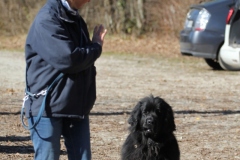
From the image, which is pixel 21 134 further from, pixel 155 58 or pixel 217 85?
pixel 155 58

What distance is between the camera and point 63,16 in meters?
4.50

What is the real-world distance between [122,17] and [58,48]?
949 inches

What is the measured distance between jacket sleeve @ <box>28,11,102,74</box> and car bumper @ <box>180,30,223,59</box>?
11874mm

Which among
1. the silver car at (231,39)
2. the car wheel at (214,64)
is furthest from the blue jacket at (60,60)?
the car wheel at (214,64)

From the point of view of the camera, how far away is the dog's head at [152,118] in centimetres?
591

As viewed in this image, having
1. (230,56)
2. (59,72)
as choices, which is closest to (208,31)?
(230,56)

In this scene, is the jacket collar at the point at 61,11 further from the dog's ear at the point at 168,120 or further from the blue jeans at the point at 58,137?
the dog's ear at the point at 168,120

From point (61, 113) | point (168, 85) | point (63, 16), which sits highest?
point (63, 16)

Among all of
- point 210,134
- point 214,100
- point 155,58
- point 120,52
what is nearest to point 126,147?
point 210,134

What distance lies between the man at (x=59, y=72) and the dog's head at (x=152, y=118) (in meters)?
1.25

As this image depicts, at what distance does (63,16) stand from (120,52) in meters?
18.3

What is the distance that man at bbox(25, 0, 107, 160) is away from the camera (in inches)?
174

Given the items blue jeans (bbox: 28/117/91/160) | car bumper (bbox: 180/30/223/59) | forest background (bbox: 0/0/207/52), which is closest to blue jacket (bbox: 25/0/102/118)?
blue jeans (bbox: 28/117/91/160)

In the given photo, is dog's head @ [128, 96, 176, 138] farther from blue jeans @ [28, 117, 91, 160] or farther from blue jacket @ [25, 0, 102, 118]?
blue jacket @ [25, 0, 102, 118]
